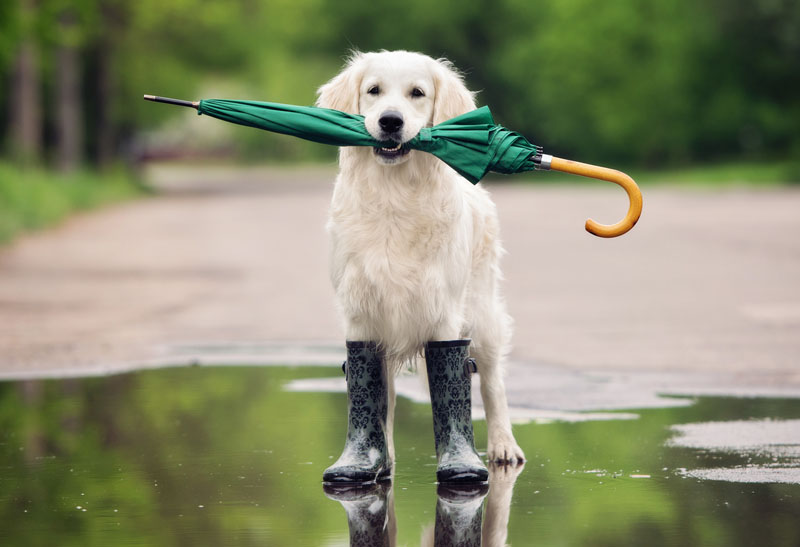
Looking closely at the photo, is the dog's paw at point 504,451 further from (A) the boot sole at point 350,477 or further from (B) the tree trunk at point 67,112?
(B) the tree trunk at point 67,112

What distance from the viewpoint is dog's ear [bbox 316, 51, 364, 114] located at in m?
6.07

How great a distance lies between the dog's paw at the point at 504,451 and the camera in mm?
6430

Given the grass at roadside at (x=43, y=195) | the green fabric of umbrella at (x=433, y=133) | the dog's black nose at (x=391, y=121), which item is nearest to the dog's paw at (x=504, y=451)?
the green fabric of umbrella at (x=433, y=133)

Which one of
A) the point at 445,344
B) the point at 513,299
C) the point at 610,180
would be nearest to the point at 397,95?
the point at 610,180

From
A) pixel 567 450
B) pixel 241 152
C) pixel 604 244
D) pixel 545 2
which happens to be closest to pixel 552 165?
pixel 567 450

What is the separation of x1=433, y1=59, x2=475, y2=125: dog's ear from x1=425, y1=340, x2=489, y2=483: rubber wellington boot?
3.25 ft

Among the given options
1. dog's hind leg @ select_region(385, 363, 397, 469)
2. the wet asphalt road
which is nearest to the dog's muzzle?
dog's hind leg @ select_region(385, 363, 397, 469)

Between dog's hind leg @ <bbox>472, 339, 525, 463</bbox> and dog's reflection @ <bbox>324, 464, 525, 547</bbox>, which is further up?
dog's hind leg @ <bbox>472, 339, 525, 463</bbox>

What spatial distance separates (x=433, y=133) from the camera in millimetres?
5914

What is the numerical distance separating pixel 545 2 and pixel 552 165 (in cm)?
6175

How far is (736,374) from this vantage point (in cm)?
930

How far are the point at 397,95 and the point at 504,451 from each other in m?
1.72

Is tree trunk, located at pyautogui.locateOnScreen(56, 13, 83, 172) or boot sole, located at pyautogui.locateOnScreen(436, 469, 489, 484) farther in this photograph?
tree trunk, located at pyautogui.locateOnScreen(56, 13, 83, 172)

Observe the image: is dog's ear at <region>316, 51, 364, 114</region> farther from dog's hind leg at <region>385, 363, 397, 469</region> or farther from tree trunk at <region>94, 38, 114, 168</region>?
tree trunk at <region>94, 38, 114, 168</region>
